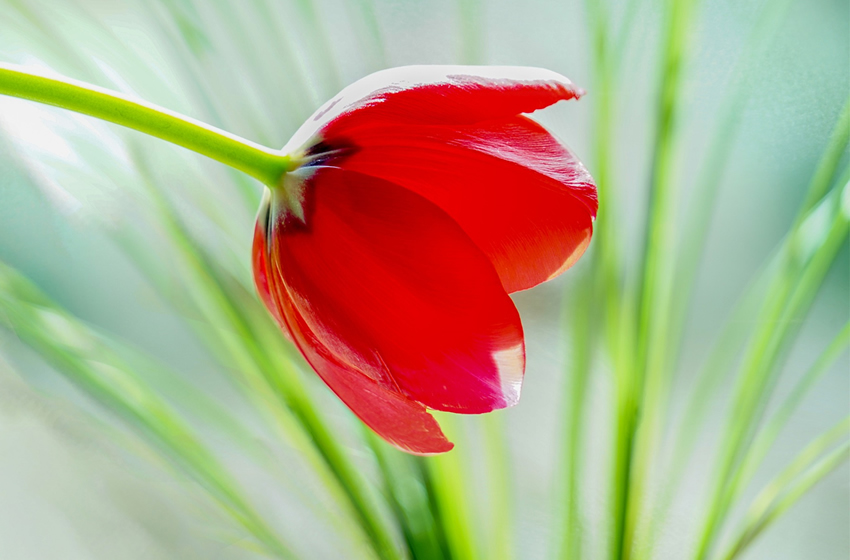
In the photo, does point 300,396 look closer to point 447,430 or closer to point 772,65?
point 447,430

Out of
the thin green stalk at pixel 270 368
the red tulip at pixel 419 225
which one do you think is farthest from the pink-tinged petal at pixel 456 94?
the thin green stalk at pixel 270 368

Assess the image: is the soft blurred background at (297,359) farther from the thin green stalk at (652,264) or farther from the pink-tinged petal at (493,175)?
the pink-tinged petal at (493,175)

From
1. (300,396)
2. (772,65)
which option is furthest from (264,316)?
(772,65)

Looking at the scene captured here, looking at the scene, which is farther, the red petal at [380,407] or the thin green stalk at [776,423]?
the thin green stalk at [776,423]

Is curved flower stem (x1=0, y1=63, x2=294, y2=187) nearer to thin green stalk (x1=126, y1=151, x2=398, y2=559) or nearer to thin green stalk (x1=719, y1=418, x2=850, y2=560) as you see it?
thin green stalk (x1=126, y1=151, x2=398, y2=559)

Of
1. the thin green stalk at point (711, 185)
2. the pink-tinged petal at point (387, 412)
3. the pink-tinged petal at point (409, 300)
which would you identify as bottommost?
the pink-tinged petal at point (387, 412)

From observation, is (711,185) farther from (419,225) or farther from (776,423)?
(419,225)

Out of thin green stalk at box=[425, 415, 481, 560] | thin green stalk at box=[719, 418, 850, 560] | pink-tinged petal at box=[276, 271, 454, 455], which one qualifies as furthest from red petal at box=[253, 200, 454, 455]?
thin green stalk at box=[719, 418, 850, 560]
